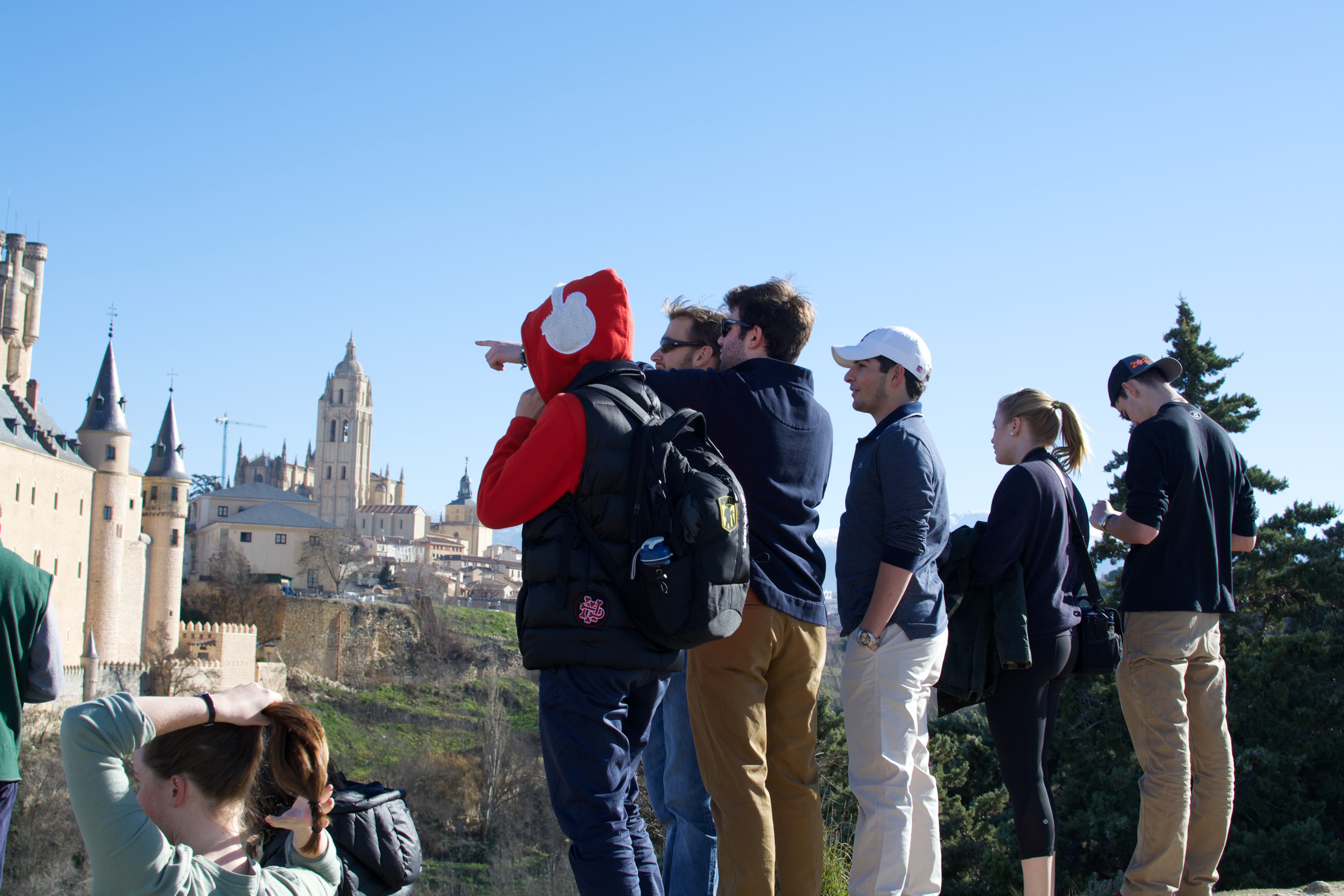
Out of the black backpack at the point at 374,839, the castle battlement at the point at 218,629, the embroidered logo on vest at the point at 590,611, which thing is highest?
the embroidered logo on vest at the point at 590,611

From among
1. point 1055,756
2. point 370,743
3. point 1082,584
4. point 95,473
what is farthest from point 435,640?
point 1082,584

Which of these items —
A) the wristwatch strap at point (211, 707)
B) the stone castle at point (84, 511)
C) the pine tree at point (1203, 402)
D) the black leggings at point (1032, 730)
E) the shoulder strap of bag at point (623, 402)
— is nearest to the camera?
the wristwatch strap at point (211, 707)

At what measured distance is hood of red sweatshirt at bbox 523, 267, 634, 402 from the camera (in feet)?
10.2

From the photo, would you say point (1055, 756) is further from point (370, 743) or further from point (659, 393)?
point (370, 743)

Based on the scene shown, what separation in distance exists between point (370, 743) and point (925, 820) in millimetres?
42835

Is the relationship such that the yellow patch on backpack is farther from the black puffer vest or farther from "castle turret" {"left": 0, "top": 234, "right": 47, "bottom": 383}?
"castle turret" {"left": 0, "top": 234, "right": 47, "bottom": 383}

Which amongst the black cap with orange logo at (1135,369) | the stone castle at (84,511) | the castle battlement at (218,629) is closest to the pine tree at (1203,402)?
the black cap with orange logo at (1135,369)

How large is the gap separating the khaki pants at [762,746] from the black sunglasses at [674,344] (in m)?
1.24

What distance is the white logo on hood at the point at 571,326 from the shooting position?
10.2 ft

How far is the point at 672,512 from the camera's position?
9.27ft

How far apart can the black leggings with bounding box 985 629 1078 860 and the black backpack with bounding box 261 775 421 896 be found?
2.13 m

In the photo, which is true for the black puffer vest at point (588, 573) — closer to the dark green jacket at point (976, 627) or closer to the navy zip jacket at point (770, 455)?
the navy zip jacket at point (770, 455)

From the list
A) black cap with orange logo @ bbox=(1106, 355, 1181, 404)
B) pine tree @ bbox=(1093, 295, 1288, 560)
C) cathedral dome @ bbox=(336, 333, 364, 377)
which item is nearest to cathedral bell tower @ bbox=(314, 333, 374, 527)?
cathedral dome @ bbox=(336, 333, 364, 377)

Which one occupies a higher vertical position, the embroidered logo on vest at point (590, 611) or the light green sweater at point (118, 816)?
the embroidered logo on vest at point (590, 611)
